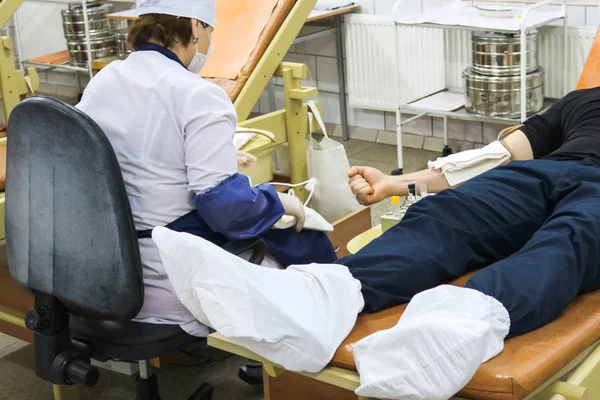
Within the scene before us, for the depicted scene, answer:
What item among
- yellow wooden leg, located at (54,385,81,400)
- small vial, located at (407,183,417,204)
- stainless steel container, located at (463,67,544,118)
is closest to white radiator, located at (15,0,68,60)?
stainless steel container, located at (463,67,544,118)

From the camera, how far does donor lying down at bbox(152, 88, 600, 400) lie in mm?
1431

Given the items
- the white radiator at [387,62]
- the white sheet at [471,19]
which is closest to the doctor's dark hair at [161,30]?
the white sheet at [471,19]

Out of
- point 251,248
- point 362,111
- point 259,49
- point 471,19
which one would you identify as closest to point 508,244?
point 251,248

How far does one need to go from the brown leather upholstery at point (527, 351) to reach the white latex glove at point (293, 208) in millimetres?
363

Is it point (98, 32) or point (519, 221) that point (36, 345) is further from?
point (98, 32)

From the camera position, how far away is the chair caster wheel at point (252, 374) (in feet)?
7.95

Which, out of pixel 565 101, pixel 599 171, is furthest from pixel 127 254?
pixel 565 101

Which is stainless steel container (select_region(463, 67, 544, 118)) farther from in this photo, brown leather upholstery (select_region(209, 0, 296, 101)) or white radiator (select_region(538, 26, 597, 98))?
brown leather upholstery (select_region(209, 0, 296, 101))

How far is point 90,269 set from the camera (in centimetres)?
171

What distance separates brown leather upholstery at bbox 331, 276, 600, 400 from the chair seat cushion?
1.30ft

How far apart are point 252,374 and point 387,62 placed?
2434mm

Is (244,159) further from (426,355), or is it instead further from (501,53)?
(501,53)

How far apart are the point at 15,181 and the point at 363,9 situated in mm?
3030

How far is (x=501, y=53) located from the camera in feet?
11.9
